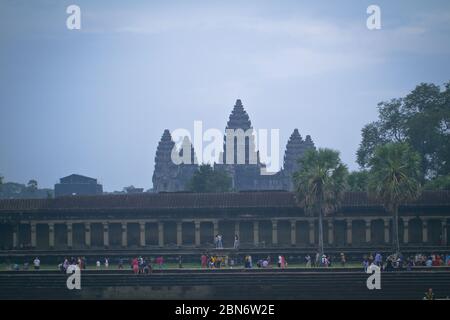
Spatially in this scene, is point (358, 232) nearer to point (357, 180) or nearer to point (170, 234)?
point (170, 234)

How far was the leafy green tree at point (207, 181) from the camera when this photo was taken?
114m

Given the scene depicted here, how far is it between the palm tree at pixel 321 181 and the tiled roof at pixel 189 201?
141 inches

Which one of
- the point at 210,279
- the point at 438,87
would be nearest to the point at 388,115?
the point at 438,87

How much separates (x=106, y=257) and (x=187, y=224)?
20.6 feet

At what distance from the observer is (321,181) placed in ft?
209

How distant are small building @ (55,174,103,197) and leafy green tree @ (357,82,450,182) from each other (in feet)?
190

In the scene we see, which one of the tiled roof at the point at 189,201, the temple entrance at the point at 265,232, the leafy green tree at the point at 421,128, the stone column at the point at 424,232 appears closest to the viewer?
the tiled roof at the point at 189,201

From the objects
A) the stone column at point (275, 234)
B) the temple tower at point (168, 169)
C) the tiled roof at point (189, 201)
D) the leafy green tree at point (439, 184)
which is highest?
the temple tower at point (168, 169)

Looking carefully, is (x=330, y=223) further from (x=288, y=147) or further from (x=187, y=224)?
(x=288, y=147)

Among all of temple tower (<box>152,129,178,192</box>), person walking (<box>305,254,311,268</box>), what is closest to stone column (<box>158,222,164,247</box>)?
person walking (<box>305,254,311,268</box>)

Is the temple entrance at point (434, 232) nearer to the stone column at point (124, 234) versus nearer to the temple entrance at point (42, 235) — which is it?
the stone column at point (124, 234)

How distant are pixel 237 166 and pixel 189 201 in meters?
95.3

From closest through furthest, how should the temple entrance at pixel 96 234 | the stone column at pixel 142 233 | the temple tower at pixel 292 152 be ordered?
the stone column at pixel 142 233 < the temple entrance at pixel 96 234 < the temple tower at pixel 292 152

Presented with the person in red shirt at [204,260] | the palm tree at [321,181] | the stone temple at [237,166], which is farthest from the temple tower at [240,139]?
the person in red shirt at [204,260]
